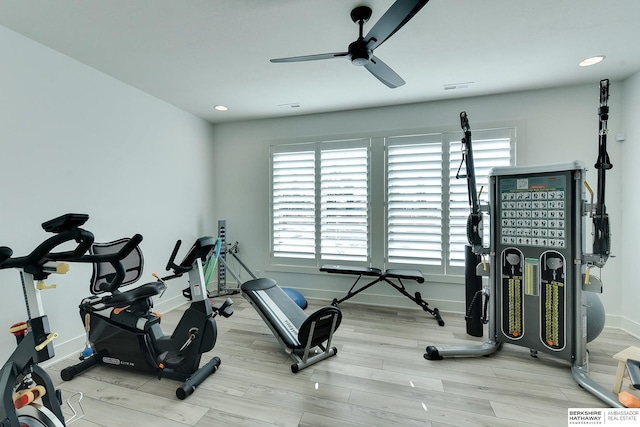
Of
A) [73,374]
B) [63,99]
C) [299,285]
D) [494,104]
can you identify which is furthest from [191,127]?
[494,104]

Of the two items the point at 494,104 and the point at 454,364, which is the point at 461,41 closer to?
the point at 494,104

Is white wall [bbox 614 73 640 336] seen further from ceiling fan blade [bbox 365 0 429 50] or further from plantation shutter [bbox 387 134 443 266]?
ceiling fan blade [bbox 365 0 429 50]

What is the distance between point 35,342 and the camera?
1262 millimetres

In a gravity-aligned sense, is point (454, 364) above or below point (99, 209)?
below

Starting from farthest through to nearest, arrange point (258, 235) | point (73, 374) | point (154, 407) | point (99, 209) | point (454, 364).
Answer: point (258, 235) < point (99, 209) < point (454, 364) < point (73, 374) < point (154, 407)

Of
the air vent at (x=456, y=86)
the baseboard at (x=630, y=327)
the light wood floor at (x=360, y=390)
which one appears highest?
the air vent at (x=456, y=86)

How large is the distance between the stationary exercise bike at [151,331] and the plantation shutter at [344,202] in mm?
1932

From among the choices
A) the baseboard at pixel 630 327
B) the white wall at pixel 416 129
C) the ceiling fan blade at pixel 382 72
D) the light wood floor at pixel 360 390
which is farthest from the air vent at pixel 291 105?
the baseboard at pixel 630 327

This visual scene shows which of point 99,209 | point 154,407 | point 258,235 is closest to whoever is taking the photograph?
point 154,407

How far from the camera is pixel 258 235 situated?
421 cm

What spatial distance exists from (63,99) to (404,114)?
3.60 meters

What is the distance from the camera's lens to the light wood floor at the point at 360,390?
67.1 inches
